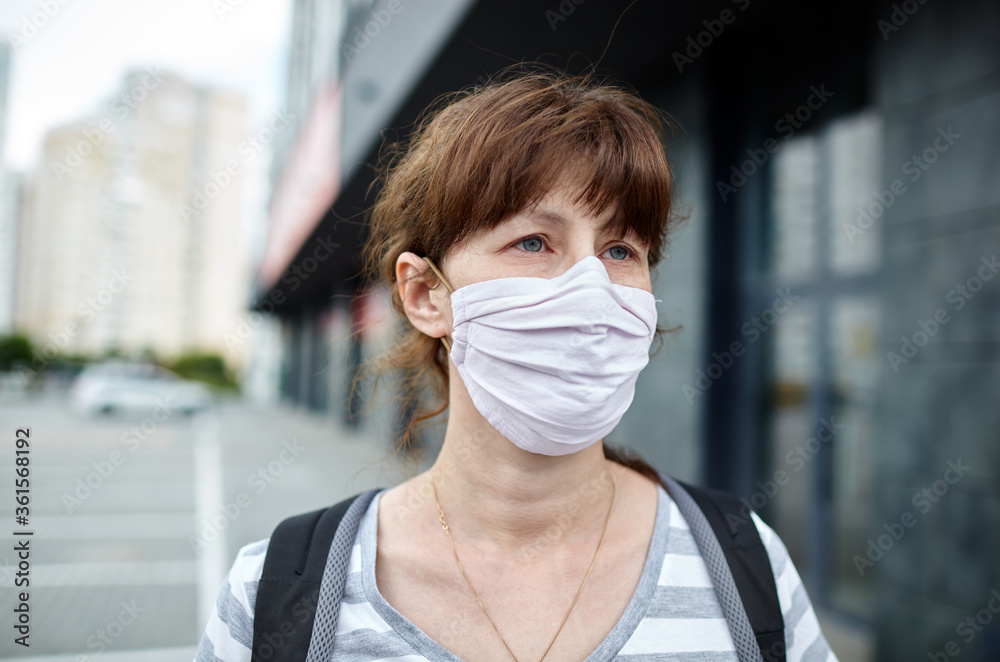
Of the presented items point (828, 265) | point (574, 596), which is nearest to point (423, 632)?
point (574, 596)

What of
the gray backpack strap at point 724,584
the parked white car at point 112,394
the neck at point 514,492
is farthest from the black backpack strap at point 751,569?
the parked white car at point 112,394

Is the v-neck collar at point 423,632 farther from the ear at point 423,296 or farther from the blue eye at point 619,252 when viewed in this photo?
the blue eye at point 619,252

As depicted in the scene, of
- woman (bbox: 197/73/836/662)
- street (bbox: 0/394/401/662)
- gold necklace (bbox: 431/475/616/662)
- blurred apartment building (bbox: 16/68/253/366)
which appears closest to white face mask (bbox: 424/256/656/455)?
woman (bbox: 197/73/836/662)

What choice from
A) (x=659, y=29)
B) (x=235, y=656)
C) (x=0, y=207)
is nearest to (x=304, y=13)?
(x=659, y=29)

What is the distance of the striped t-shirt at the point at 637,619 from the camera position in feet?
3.66

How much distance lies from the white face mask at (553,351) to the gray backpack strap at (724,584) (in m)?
0.29

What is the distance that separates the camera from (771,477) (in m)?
4.49

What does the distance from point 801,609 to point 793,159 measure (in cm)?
391

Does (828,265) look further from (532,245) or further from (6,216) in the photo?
(6,216)

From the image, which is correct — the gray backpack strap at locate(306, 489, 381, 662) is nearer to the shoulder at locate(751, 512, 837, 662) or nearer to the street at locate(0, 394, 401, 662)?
the street at locate(0, 394, 401, 662)

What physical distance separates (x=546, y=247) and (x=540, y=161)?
17 centimetres

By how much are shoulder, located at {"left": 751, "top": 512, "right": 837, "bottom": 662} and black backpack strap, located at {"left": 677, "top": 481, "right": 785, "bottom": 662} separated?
0.10 feet

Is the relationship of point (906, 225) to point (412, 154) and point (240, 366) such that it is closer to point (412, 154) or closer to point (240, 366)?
point (412, 154)

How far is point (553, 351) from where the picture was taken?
121 centimetres
